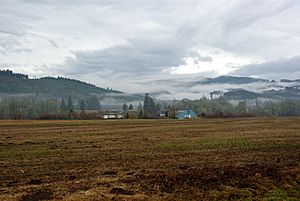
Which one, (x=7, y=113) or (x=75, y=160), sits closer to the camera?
(x=75, y=160)

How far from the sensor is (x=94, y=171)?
20109 millimetres

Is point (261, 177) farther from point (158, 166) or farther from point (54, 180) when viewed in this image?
point (54, 180)

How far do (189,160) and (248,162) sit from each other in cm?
338

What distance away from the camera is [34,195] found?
14.7 meters

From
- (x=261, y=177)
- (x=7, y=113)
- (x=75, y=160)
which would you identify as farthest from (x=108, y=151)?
(x=7, y=113)

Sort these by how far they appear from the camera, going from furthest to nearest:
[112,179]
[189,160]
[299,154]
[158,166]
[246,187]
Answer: [299,154]
[189,160]
[158,166]
[112,179]
[246,187]

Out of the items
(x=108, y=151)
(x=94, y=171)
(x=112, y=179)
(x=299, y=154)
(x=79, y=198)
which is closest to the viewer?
(x=79, y=198)

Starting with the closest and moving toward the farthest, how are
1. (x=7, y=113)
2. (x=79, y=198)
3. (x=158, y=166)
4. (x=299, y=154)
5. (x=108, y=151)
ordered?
1. (x=79, y=198)
2. (x=158, y=166)
3. (x=299, y=154)
4. (x=108, y=151)
5. (x=7, y=113)

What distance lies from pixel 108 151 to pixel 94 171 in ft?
32.5

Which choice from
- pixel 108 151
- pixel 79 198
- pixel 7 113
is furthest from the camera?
pixel 7 113

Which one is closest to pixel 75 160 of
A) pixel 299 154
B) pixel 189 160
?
pixel 189 160

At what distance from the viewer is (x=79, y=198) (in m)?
14.0

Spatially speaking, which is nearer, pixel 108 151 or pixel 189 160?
pixel 189 160

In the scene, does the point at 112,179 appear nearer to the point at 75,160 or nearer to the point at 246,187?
the point at 246,187
